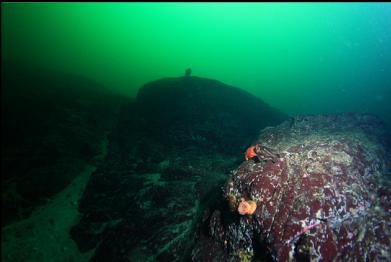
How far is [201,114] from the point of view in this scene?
544 inches

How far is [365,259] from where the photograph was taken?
4117 millimetres

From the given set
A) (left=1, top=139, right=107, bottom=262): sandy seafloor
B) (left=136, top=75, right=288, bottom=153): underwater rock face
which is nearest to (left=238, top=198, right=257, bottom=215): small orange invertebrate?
(left=1, top=139, right=107, bottom=262): sandy seafloor

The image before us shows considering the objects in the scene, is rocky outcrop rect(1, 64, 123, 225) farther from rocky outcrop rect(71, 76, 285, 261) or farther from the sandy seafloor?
rocky outcrop rect(71, 76, 285, 261)

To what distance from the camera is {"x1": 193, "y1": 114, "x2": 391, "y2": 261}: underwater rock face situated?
4.27 meters

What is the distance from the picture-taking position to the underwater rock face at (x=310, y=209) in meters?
4.27

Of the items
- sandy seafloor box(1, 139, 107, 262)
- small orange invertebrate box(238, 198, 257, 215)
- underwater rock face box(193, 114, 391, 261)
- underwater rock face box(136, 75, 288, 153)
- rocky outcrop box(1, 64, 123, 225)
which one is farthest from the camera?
underwater rock face box(136, 75, 288, 153)

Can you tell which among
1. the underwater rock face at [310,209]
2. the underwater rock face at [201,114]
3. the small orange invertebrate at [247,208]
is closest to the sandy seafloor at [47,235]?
the underwater rock face at [310,209]

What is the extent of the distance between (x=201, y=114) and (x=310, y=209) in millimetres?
9855

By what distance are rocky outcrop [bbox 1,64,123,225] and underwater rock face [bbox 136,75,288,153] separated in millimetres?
3339

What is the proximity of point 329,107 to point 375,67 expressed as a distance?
55253 mm

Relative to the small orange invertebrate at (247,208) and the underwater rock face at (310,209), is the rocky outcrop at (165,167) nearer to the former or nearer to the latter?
the underwater rock face at (310,209)

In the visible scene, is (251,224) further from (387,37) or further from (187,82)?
(387,37)

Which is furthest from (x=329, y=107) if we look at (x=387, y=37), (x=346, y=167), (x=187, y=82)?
(x=387, y=37)

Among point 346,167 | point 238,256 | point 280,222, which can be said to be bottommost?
point 238,256
